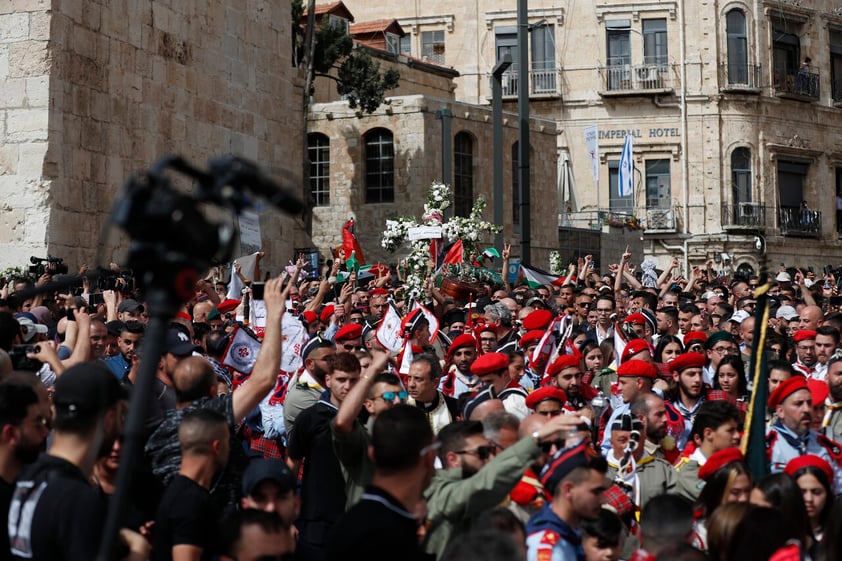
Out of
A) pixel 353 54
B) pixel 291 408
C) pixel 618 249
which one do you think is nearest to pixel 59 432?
pixel 291 408

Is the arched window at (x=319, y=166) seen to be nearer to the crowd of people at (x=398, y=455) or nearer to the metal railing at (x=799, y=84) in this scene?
the metal railing at (x=799, y=84)

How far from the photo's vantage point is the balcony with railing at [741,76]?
40.7 m

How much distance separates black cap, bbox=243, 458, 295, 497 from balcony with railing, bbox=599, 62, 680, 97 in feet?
118

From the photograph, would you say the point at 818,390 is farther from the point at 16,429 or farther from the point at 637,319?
the point at 16,429

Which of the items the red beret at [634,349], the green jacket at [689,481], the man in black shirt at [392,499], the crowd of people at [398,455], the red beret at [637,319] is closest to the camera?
the man in black shirt at [392,499]

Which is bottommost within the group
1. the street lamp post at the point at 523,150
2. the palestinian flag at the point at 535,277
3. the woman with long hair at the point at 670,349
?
the woman with long hair at the point at 670,349

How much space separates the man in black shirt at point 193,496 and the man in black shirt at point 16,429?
26.3 inches

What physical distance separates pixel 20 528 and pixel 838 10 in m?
42.6

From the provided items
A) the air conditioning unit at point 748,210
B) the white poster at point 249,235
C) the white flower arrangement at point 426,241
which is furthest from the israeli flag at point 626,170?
the white poster at point 249,235

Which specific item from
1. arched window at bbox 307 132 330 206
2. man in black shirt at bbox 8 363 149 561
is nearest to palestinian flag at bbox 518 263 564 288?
man in black shirt at bbox 8 363 149 561

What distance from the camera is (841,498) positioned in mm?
5695

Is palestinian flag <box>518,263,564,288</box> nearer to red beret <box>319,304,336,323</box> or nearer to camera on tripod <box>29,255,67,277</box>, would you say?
red beret <box>319,304,336,323</box>

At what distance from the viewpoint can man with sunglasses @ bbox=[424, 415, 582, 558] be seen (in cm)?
546

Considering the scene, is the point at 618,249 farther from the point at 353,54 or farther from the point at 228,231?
the point at 228,231
